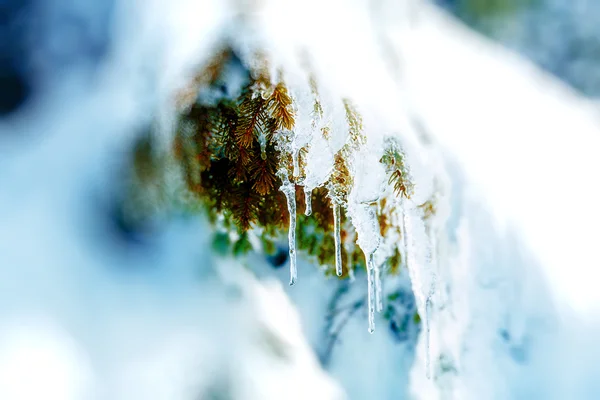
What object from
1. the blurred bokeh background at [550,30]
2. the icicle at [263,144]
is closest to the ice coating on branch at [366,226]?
the icicle at [263,144]

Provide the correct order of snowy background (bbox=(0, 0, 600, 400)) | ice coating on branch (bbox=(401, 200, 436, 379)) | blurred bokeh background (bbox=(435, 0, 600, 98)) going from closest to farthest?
ice coating on branch (bbox=(401, 200, 436, 379))
snowy background (bbox=(0, 0, 600, 400))
blurred bokeh background (bbox=(435, 0, 600, 98))

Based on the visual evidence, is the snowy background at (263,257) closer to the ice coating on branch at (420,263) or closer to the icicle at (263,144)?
the ice coating on branch at (420,263)

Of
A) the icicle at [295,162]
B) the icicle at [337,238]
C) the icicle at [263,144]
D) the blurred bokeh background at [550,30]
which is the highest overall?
the blurred bokeh background at [550,30]

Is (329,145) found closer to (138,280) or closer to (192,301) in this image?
(192,301)

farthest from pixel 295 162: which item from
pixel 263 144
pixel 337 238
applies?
pixel 337 238

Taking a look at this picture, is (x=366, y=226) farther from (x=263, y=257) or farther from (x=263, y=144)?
(x=263, y=257)

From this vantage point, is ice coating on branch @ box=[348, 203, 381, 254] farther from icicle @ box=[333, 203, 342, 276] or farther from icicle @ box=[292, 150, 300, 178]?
icicle @ box=[292, 150, 300, 178]

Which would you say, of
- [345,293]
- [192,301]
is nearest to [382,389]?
[345,293]

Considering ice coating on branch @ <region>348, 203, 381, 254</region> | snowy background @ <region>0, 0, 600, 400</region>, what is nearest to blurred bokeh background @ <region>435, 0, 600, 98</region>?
snowy background @ <region>0, 0, 600, 400</region>

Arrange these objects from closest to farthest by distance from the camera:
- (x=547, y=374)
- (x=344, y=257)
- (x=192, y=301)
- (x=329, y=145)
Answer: (x=329, y=145), (x=344, y=257), (x=547, y=374), (x=192, y=301)
